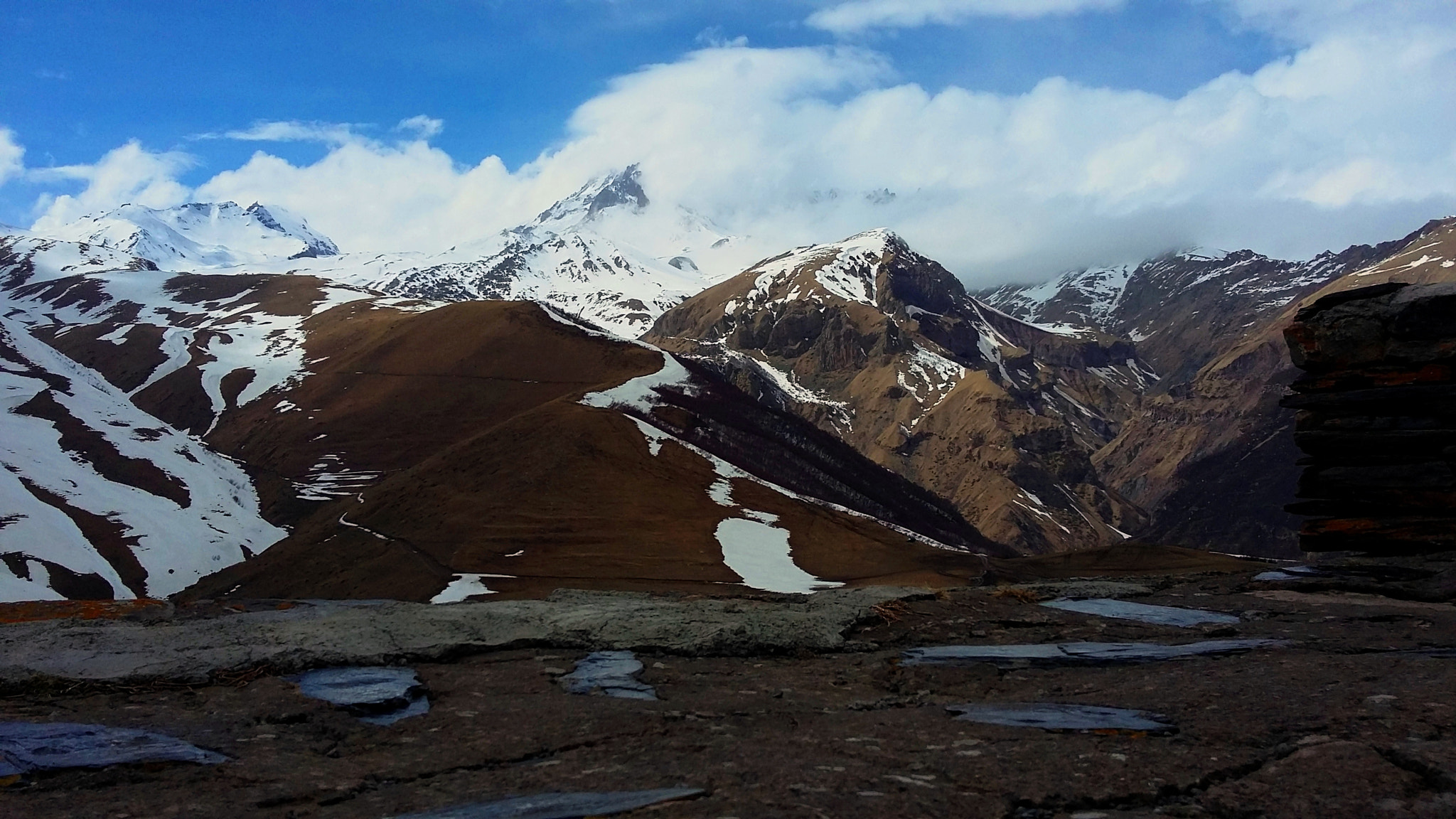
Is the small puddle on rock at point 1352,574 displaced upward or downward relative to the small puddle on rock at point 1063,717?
upward

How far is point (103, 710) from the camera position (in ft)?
23.8

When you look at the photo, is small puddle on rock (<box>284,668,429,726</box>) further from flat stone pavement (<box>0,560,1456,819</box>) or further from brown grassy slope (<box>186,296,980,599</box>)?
brown grassy slope (<box>186,296,980,599</box>)

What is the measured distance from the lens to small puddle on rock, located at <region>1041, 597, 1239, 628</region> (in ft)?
34.5

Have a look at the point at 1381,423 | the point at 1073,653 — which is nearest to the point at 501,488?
the point at 1381,423

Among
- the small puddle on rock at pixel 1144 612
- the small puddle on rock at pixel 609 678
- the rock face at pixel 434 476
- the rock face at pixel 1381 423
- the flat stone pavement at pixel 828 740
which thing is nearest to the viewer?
the flat stone pavement at pixel 828 740

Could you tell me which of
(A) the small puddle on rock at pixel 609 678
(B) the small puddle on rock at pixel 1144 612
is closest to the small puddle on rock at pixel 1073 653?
(B) the small puddle on rock at pixel 1144 612

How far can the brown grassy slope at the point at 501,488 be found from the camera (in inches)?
2670

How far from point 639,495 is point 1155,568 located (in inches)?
1494

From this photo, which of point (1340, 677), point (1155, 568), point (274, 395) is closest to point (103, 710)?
point (1340, 677)

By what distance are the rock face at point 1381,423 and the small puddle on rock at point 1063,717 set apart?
11.3m

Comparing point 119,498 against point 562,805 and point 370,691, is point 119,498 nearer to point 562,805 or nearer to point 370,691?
point 370,691

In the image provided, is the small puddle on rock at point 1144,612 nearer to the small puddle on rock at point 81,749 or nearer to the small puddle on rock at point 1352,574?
the small puddle on rock at point 1352,574

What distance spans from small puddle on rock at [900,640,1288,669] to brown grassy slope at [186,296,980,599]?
166ft

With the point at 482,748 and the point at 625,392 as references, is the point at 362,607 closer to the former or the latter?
the point at 482,748
